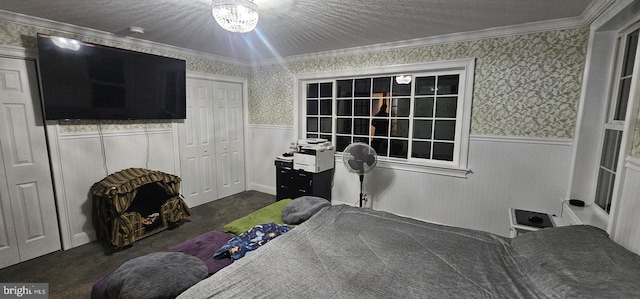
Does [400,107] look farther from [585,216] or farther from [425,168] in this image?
[585,216]

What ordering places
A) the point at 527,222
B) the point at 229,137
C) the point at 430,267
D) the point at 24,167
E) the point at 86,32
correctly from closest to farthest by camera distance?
the point at 430,267
the point at 527,222
the point at 24,167
the point at 86,32
the point at 229,137

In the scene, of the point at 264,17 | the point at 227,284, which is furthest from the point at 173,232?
the point at 264,17

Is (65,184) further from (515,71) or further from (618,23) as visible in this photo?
(618,23)

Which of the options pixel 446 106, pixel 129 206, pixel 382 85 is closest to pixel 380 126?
pixel 382 85

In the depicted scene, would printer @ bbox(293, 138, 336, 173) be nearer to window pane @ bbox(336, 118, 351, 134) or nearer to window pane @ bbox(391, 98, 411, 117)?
window pane @ bbox(336, 118, 351, 134)

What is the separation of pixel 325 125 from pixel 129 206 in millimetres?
2656

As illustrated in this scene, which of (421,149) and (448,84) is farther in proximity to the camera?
(421,149)

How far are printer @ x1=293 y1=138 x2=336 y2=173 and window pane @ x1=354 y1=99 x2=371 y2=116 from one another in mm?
612

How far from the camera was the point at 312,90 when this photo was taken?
4078 mm

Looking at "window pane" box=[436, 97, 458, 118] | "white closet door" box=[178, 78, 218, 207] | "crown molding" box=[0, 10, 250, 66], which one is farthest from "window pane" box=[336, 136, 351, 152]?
"crown molding" box=[0, 10, 250, 66]

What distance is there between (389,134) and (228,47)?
8.02 ft

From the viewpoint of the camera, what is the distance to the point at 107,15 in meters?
2.36

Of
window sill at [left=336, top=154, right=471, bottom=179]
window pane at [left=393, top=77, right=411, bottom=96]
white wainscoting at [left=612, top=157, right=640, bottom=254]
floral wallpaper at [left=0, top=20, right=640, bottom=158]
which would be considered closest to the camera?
white wainscoting at [left=612, top=157, right=640, bottom=254]

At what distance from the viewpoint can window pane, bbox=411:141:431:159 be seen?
327 cm
